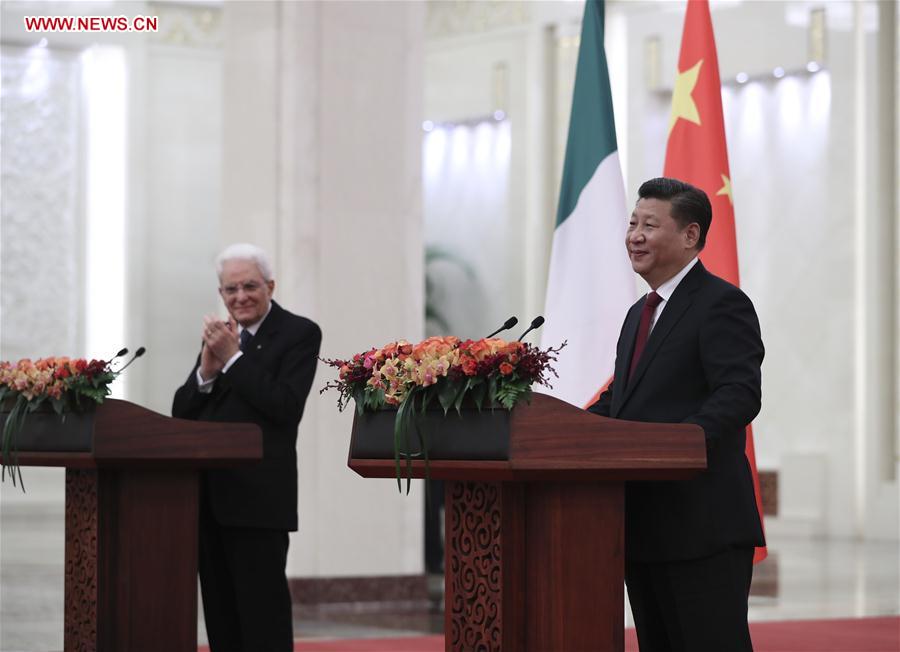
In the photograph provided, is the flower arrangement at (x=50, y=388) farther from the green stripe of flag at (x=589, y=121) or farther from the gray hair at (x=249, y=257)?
the green stripe of flag at (x=589, y=121)

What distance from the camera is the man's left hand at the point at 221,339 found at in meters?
4.38

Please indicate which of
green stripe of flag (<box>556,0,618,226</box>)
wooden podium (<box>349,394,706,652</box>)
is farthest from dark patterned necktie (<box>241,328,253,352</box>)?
green stripe of flag (<box>556,0,618,226</box>)

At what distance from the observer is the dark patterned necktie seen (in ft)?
15.2

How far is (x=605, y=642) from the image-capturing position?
10.7 feet

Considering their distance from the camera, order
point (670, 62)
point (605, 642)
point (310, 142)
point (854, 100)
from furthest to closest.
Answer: point (670, 62)
point (854, 100)
point (310, 142)
point (605, 642)

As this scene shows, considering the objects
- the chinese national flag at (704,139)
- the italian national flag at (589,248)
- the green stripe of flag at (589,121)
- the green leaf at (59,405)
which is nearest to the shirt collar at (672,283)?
the green leaf at (59,405)

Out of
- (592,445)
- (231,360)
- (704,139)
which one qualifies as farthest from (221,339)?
(704,139)

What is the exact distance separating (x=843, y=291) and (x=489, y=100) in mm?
4382

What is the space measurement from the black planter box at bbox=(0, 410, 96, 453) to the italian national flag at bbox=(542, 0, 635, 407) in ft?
6.57

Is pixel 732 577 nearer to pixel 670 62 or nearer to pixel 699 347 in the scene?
pixel 699 347

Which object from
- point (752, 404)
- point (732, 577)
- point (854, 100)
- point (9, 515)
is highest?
point (854, 100)

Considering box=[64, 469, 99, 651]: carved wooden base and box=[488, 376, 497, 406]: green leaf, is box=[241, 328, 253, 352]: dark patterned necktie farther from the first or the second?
box=[488, 376, 497, 406]: green leaf

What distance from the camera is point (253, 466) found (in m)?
4.49

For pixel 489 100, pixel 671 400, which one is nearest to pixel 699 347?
pixel 671 400
